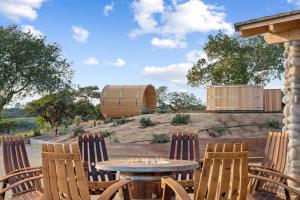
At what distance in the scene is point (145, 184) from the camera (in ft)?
18.2

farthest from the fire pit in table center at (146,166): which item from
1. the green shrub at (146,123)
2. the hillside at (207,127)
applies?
the green shrub at (146,123)

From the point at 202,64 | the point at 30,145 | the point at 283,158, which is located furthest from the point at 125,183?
the point at 202,64

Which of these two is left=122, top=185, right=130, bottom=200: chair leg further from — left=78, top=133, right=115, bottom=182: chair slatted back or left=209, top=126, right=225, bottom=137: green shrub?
left=209, top=126, right=225, bottom=137: green shrub

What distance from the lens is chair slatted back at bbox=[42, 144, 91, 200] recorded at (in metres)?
4.31

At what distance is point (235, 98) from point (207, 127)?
87.5 inches

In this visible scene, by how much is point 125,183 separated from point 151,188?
122cm

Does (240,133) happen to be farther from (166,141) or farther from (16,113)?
(16,113)

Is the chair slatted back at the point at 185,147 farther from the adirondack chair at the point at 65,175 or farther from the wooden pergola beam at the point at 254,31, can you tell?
the adirondack chair at the point at 65,175

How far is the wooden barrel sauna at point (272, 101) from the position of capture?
2036 centimetres

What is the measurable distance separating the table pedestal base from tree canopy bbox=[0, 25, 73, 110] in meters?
22.7

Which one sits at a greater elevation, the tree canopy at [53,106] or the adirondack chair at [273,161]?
the tree canopy at [53,106]

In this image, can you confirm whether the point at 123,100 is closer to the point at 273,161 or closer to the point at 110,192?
the point at 273,161

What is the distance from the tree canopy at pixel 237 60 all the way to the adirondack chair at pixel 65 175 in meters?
24.7

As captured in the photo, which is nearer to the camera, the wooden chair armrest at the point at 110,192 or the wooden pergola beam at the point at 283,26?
the wooden chair armrest at the point at 110,192
